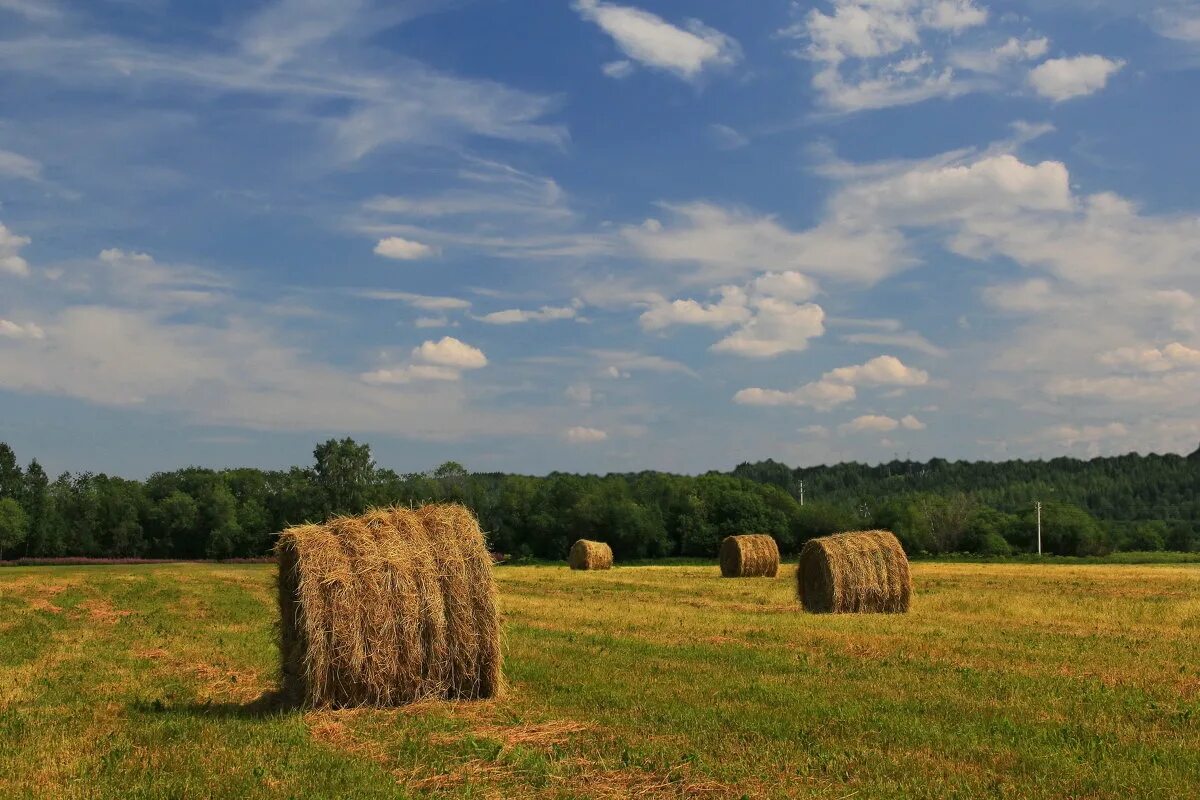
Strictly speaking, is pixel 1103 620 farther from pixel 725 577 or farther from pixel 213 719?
pixel 725 577

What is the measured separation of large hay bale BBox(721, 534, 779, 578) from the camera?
136 ft

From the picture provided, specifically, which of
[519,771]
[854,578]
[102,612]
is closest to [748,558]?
[854,578]

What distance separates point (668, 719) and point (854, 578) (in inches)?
572

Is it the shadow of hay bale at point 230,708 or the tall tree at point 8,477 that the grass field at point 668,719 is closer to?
the shadow of hay bale at point 230,708

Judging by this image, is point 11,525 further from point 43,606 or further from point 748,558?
point 748,558

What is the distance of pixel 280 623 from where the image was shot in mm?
12469

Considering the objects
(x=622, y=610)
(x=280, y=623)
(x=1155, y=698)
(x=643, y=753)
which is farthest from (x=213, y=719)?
(x=622, y=610)

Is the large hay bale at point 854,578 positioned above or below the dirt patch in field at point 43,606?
above

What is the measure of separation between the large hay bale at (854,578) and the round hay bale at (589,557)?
2790 cm

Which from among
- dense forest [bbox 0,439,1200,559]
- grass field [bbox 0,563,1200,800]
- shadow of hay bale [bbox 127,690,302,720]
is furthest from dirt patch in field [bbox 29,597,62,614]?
dense forest [bbox 0,439,1200,559]

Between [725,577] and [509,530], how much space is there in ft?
169

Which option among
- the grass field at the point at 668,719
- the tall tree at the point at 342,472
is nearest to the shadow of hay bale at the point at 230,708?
the grass field at the point at 668,719

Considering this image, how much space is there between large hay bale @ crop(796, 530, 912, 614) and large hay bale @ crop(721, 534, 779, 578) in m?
17.1

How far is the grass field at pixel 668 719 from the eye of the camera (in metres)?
7.91
